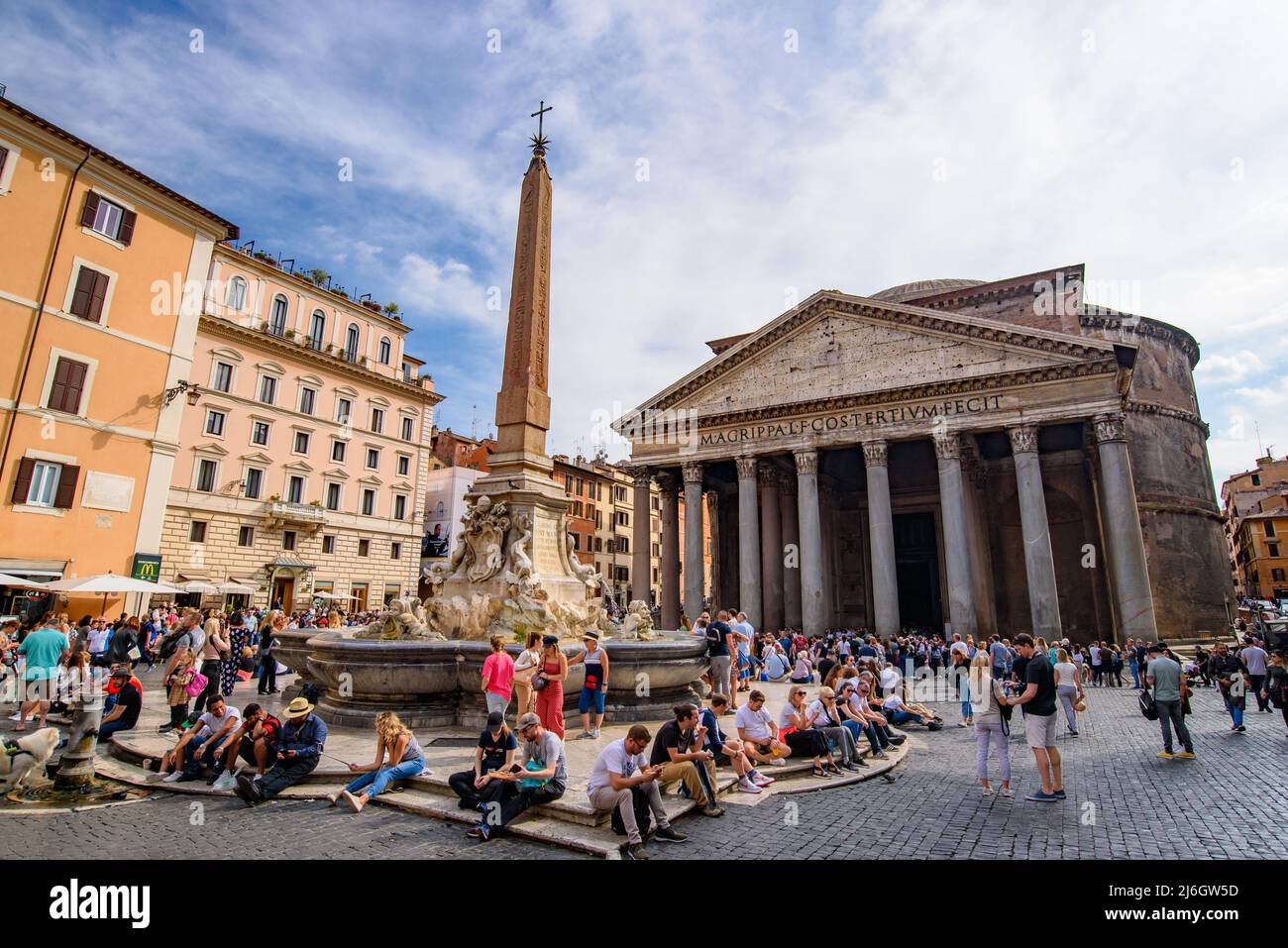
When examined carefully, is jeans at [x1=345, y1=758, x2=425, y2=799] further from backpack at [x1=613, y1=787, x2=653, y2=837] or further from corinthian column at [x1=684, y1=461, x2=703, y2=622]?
corinthian column at [x1=684, y1=461, x2=703, y2=622]

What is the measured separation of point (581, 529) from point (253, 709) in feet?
124

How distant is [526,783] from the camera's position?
16.0 feet

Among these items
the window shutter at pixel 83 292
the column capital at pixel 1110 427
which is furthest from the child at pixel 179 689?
the column capital at pixel 1110 427

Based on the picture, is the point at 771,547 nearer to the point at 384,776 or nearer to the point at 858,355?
the point at 858,355

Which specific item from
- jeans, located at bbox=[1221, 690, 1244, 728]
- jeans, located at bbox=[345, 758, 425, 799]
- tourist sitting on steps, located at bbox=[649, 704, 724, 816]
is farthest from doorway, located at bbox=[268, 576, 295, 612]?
jeans, located at bbox=[1221, 690, 1244, 728]

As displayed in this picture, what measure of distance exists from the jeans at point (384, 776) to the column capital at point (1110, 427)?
2303cm

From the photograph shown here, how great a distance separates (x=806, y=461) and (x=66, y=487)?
2311 centimetres

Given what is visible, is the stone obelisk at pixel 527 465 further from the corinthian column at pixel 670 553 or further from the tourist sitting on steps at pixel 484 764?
the corinthian column at pixel 670 553

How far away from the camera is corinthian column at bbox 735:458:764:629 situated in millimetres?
25172

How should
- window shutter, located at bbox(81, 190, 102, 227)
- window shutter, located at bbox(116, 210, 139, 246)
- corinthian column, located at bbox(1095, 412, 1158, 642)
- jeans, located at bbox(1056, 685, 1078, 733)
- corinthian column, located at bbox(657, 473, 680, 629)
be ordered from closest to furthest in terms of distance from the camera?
1. jeans, located at bbox(1056, 685, 1078, 733)
2. window shutter, located at bbox(81, 190, 102, 227)
3. window shutter, located at bbox(116, 210, 139, 246)
4. corinthian column, located at bbox(1095, 412, 1158, 642)
5. corinthian column, located at bbox(657, 473, 680, 629)

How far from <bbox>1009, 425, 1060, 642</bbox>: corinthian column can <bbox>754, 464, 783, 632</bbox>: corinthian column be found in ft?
30.2

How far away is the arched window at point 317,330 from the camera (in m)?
28.6

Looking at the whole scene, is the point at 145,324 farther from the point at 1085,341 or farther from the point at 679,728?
the point at 1085,341

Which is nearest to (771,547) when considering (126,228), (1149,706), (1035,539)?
(1035,539)
